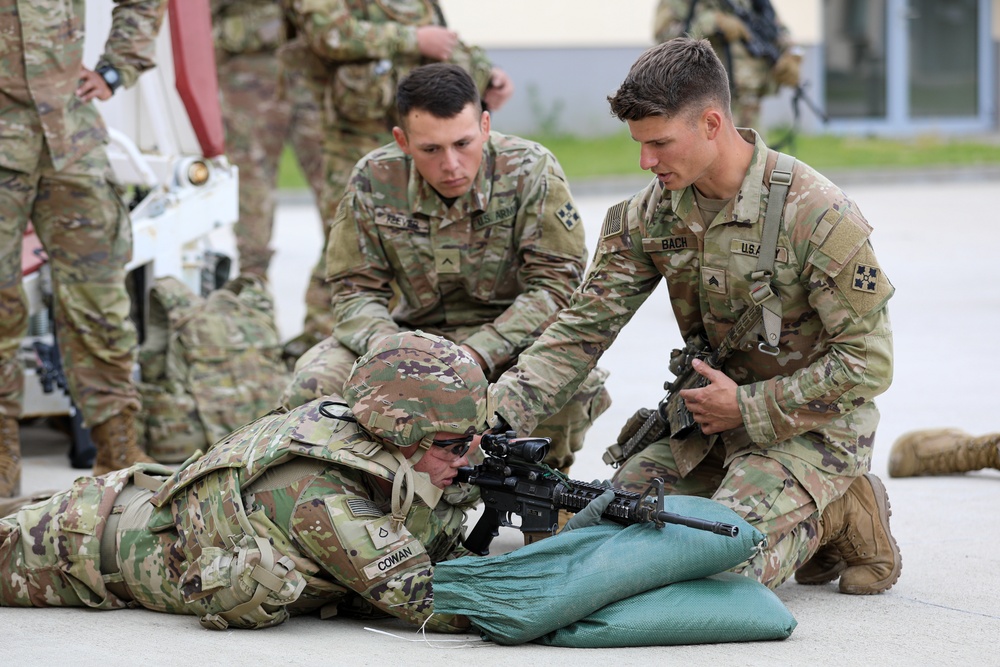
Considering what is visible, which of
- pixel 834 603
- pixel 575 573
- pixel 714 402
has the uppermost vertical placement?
pixel 714 402

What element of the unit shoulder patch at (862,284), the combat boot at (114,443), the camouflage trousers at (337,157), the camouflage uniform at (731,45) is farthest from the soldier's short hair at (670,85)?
the camouflage uniform at (731,45)

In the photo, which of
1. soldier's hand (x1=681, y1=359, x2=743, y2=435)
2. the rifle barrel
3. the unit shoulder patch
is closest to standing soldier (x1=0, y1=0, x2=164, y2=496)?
soldier's hand (x1=681, y1=359, x2=743, y2=435)

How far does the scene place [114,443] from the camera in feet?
17.3

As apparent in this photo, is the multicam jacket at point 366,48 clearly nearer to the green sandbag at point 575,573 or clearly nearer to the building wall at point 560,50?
the green sandbag at point 575,573

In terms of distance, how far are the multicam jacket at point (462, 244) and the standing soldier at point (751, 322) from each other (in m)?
0.59

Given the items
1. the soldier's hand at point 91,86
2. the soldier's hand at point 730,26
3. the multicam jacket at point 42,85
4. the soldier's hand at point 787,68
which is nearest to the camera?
the multicam jacket at point 42,85

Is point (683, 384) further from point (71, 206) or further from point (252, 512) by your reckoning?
point (71, 206)

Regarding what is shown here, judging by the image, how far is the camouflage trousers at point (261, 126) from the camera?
818 cm

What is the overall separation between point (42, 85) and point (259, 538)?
7.43 feet

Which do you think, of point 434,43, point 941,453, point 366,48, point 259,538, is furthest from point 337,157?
point 259,538

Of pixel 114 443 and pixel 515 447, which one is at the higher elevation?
pixel 515 447

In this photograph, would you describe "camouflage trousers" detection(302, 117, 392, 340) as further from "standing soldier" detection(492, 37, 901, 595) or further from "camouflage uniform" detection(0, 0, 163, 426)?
"standing soldier" detection(492, 37, 901, 595)

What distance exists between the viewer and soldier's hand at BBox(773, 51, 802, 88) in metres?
8.66

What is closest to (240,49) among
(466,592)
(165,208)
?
(165,208)
